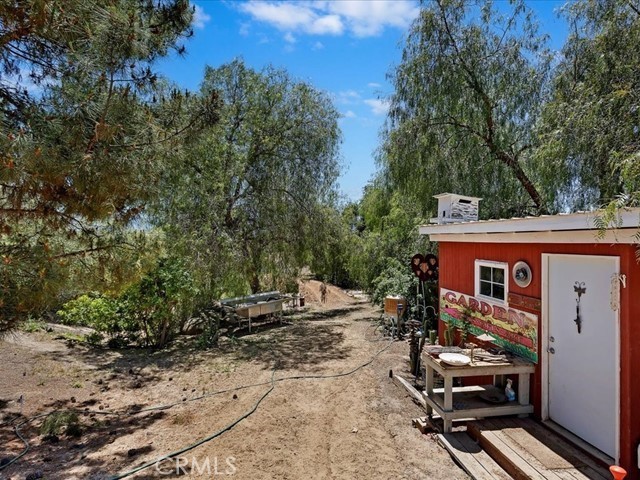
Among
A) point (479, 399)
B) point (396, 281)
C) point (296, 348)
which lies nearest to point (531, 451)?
point (479, 399)

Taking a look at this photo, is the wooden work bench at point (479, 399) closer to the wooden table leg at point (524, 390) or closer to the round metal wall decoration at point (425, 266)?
the wooden table leg at point (524, 390)

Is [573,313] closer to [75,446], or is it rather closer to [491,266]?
[491,266]

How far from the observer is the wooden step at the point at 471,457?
3520 millimetres

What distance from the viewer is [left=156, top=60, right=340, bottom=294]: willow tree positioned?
9.46m

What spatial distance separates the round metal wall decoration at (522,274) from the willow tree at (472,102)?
4580 mm

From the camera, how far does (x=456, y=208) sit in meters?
6.41

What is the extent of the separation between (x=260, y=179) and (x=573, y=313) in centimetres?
857

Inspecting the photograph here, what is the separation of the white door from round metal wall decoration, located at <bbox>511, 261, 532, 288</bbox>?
271 mm

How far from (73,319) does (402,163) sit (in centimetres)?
926

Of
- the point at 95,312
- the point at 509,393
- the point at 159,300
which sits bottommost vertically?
the point at 509,393

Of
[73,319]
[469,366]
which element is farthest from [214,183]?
[469,366]

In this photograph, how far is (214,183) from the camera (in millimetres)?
9531

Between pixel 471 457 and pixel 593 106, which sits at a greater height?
pixel 593 106

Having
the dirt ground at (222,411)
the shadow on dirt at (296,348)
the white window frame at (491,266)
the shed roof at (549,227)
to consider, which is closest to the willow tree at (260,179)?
the shadow on dirt at (296,348)
